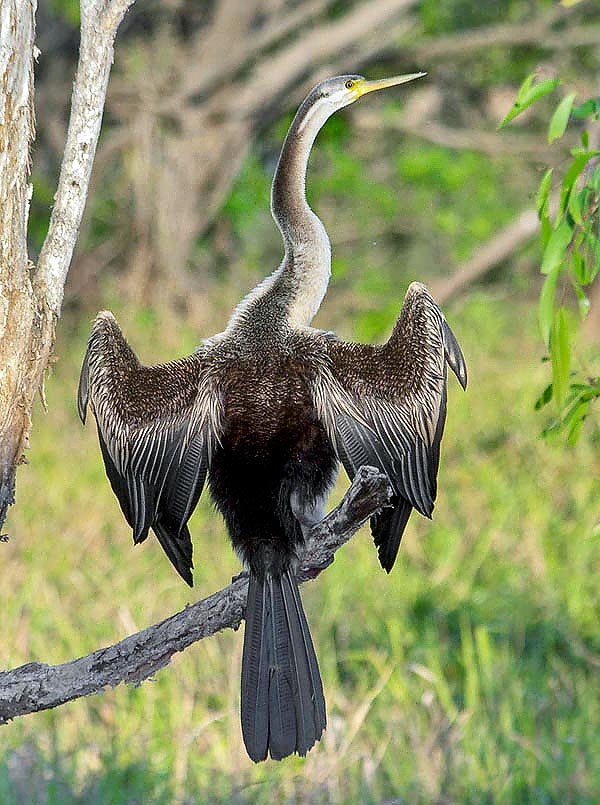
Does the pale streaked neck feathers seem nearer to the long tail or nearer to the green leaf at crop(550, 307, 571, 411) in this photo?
the long tail

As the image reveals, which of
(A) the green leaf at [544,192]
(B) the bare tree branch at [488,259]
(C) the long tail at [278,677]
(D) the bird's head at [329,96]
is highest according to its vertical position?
(B) the bare tree branch at [488,259]

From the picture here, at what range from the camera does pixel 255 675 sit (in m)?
2.29

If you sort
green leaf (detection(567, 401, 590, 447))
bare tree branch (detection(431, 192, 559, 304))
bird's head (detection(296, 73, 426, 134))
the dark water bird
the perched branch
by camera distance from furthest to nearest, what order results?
1. bare tree branch (detection(431, 192, 559, 304))
2. bird's head (detection(296, 73, 426, 134))
3. the dark water bird
4. green leaf (detection(567, 401, 590, 447))
5. the perched branch

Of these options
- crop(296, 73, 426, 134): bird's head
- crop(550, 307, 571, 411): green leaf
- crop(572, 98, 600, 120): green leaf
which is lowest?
crop(550, 307, 571, 411): green leaf

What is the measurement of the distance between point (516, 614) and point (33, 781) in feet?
8.22

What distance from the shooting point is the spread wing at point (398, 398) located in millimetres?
2320

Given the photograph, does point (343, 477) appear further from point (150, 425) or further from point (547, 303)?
point (547, 303)

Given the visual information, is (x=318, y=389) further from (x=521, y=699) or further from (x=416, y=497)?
(x=521, y=699)

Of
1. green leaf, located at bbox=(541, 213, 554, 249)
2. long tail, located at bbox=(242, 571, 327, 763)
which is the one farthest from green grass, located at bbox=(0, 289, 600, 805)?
green leaf, located at bbox=(541, 213, 554, 249)

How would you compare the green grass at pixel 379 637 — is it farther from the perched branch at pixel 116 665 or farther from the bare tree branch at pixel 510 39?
the bare tree branch at pixel 510 39

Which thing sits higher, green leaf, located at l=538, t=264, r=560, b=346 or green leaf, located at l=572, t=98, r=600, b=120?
green leaf, located at l=572, t=98, r=600, b=120

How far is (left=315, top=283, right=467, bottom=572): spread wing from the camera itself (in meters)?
2.32

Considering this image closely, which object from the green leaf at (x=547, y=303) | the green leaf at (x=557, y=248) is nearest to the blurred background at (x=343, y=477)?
the green leaf at (x=557, y=248)

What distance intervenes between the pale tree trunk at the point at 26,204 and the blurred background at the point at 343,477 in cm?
43
